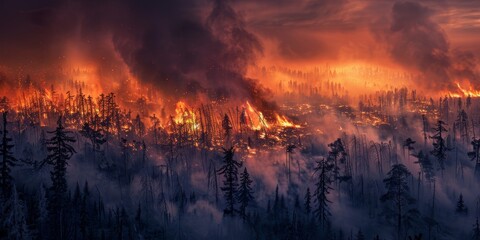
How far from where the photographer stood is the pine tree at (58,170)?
92125 millimetres

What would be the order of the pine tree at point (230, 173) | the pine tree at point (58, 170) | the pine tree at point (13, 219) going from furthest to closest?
1. the pine tree at point (230, 173)
2. the pine tree at point (58, 170)
3. the pine tree at point (13, 219)

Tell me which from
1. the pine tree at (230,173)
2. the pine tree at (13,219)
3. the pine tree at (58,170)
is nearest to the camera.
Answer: the pine tree at (13,219)

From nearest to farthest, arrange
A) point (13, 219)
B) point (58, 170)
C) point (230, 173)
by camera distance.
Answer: point (13, 219)
point (58, 170)
point (230, 173)

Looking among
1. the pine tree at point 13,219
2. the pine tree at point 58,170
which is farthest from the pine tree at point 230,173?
the pine tree at point 13,219

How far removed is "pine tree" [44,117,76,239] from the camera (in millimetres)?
92125

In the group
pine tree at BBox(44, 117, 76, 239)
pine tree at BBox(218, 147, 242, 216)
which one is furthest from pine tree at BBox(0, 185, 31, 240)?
pine tree at BBox(218, 147, 242, 216)

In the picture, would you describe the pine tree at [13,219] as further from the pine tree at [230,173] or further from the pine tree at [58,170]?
the pine tree at [230,173]

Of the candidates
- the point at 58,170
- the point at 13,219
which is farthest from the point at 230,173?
the point at 13,219

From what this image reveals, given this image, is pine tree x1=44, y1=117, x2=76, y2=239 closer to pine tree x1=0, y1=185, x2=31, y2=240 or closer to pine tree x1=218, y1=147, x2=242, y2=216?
pine tree x1=0, y1=185, x2=31, y2=240

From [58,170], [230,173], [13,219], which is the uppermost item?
[58,170]

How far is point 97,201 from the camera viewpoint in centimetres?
18212

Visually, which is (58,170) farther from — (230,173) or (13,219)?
(230,173)

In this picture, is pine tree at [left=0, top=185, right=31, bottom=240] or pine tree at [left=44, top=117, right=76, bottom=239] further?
pine tree at [left=44, top=117, right=76, bottom=239]

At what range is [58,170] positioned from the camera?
9244 centimetres
